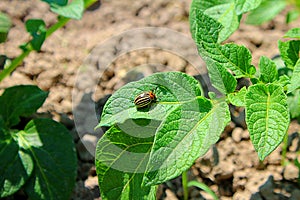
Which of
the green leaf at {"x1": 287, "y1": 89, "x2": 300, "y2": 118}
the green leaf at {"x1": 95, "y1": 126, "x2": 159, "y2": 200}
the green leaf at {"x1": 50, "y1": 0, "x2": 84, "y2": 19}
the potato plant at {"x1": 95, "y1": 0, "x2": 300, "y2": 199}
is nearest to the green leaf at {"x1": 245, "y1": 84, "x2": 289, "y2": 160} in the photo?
the potato plant at {"x1": 95, "y1": 0, "x2": 300, "y2": 199}

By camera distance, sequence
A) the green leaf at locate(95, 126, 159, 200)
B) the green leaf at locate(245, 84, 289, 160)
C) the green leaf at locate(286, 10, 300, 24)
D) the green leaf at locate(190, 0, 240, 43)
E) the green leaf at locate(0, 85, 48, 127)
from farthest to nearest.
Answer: the green leaf at locate(286, 10, 300, 24) < the green leaf at locate(0, 85, 48, 127) < the green leaf at locate(190, 0, 240, 43) < the green leaf at locate(95, 126, 159, 200) < the green leaf at locate(245, 84, 289, 160)

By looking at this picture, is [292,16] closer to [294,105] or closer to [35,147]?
[294,105]

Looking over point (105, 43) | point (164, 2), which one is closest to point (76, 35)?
point (105, 43)

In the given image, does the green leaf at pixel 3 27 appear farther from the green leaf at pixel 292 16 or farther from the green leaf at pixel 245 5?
the green leaf at pixel 292 16

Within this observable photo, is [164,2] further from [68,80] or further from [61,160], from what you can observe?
[61,160]

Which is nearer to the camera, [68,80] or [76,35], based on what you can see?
[68,80]

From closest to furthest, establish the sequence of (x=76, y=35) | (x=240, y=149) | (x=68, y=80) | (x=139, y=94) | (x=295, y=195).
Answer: (x=139, y=94) → (x=295, y=195) → (x=240, y=149) → (x=68, y=80) → (x=76, y=35)

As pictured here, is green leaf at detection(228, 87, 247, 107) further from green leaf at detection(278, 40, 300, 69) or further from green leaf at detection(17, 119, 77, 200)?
green leaf at detection(17, 119, 77, 200)
